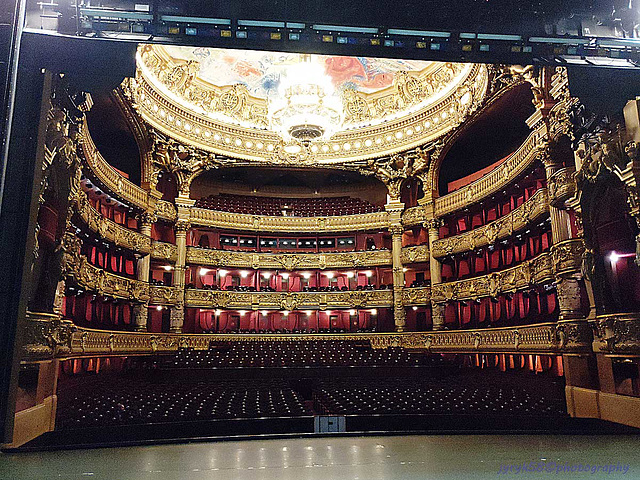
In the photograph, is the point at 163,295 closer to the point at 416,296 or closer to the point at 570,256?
the point at 416,296

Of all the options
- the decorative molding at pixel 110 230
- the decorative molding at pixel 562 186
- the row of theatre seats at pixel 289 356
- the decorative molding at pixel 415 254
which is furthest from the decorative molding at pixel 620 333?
the decorative molding at pixel 110 230

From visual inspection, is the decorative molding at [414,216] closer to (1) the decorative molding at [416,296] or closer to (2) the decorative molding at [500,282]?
(1) the decorative molding at [416,296]

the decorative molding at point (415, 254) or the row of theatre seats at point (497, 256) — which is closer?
the row of theatre seats at point (497, 256)

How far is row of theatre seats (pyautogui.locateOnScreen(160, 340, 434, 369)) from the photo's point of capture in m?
19.8

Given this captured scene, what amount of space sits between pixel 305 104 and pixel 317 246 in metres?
12.9

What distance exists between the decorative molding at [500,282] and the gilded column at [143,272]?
14.2 m

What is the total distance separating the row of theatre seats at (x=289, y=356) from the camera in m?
19.8

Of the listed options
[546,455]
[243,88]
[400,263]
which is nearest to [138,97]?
[243,88]

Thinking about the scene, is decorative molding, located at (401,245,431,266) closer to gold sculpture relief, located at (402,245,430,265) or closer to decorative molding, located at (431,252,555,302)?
gold sculpture relief, located at (402,245,430,265)

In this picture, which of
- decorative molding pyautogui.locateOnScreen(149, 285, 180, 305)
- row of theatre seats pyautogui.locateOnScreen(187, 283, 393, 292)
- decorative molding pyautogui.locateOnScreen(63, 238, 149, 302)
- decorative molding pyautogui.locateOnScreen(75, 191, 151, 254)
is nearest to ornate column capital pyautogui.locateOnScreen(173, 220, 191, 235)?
decorative molding pyautogui.locateOnScreen(75, 191, 151, 254)

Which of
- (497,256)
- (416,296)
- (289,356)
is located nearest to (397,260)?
(416,296)

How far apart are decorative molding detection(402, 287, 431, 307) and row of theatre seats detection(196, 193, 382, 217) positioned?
5452 mm

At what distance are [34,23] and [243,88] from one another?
17996 millimetres

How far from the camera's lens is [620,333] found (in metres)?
10.8
